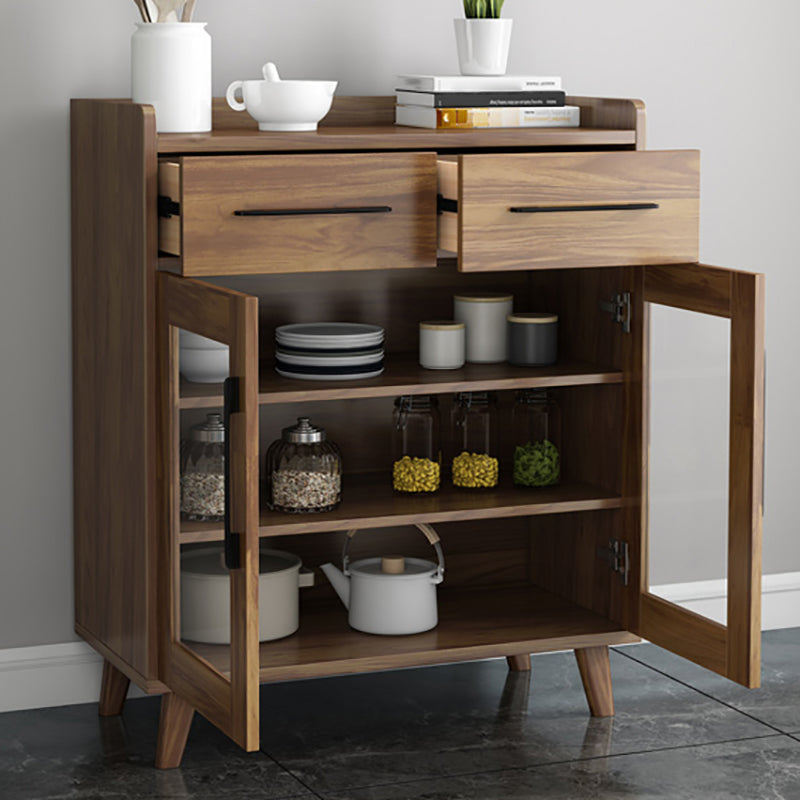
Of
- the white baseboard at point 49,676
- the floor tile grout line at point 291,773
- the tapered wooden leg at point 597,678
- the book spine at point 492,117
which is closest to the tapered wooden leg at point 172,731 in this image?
the floor tile grout line at point 291,773

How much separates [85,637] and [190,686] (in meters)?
0.47

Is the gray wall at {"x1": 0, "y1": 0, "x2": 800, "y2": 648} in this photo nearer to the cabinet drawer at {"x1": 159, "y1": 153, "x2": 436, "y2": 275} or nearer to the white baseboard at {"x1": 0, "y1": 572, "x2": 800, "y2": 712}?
the white baseboard at {"x1": 0, "y1": 572, "x2": 800, "y2": 712}

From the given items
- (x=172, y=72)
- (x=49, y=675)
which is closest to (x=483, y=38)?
(x=172, y=72)

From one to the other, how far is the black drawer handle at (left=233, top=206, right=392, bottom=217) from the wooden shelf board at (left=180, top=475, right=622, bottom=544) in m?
0.49

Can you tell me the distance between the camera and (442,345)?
2.64m

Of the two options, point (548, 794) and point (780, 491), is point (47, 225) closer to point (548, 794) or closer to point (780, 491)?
point (548, 794)

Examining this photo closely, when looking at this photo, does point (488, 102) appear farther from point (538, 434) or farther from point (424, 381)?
point (538, 434)

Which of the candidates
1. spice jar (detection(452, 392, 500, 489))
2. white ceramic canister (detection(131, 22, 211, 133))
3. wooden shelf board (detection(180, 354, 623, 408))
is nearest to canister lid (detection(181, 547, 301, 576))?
wooden shelf board (detection(180, 354, 623, 408))

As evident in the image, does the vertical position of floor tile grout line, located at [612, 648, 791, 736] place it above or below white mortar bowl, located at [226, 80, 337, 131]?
below

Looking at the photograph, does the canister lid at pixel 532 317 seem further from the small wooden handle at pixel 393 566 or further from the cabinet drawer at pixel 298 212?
the small wooden handle at pixel 393 566

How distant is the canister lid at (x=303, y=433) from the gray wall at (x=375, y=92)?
440 mm

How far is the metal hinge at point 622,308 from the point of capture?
2574mm

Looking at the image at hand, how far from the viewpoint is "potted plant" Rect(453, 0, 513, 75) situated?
2.60 m

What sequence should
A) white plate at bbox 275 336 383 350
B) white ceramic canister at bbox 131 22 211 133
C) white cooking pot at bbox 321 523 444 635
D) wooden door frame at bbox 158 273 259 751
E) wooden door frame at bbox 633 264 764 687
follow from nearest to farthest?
wooden door frame at bbox 158 273 259 751
wooden door frame at bbox 633 264 764 687
white ceramic canister at bbox 131 22 211 133
white plate at bbox 275 336 383 350
white cooking pot at bbox 321 523 444 635
